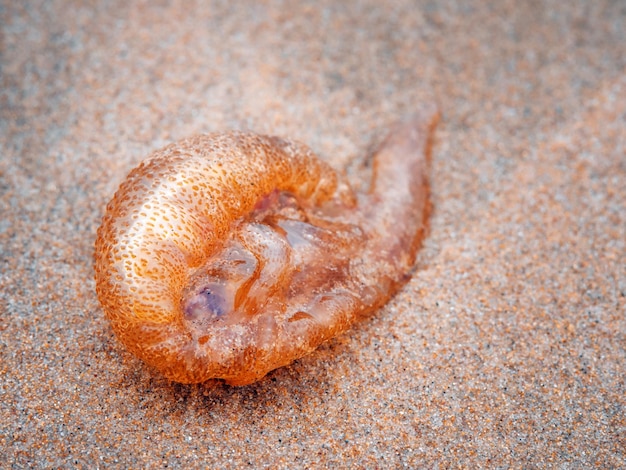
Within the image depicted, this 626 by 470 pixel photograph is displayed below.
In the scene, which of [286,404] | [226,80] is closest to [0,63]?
[226,80]

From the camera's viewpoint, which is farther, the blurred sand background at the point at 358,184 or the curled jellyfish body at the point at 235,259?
the blurred sand background at the point at 358,184

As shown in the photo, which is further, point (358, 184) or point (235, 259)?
point (358, 184)

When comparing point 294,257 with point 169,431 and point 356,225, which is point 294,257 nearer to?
point 356,225

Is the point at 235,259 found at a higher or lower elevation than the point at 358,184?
higher

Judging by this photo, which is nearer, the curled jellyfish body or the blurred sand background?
the curled jellyfish body
